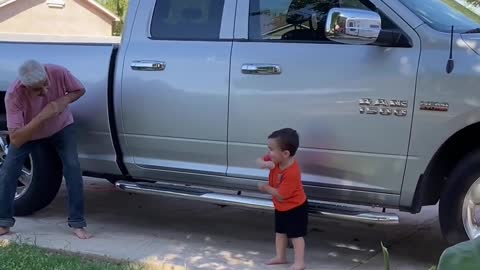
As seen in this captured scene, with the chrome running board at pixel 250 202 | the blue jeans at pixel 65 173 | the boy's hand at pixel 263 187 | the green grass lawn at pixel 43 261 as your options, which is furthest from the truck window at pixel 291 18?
the green grass lawn at pixel 43 261

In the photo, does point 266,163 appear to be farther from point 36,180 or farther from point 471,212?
point 36,180

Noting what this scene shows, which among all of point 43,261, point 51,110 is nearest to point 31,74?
point 51,110

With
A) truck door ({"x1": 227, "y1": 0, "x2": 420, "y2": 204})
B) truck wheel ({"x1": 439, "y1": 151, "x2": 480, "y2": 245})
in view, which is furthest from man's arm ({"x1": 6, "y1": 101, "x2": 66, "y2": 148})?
truck wheel ({"x1": 439, "y1": 151, "x2": 480, "y2": 245})

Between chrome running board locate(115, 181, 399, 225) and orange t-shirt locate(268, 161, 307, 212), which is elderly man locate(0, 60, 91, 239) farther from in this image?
orange t-shirt locate(268, 161, 307, 212)

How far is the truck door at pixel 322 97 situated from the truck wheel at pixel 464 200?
0.33 meters

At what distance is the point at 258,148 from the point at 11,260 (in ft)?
5.93

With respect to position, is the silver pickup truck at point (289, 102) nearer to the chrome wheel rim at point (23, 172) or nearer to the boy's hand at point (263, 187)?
the chrome wheel rim at point (23, 172)

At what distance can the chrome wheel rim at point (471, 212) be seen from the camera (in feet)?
14.1

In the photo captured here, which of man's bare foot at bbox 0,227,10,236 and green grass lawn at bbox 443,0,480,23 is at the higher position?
green grass lawn at bbox 443,0,480,23

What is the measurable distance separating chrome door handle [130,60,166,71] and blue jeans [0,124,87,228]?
0.71 m

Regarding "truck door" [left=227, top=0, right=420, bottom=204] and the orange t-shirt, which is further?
the orange t-shirt

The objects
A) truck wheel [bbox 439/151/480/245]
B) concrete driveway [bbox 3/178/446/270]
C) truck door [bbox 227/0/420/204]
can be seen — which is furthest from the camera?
concrete driveway [bbox 3/178/446/270]

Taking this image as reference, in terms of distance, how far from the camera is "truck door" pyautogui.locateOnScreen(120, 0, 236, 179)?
16.4 ft

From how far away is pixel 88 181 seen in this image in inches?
309
